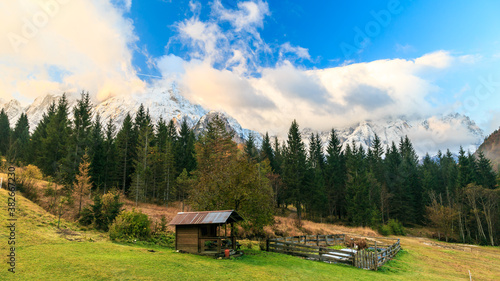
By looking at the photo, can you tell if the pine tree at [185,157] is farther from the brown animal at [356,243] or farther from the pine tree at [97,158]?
the brown animal at [356,243]

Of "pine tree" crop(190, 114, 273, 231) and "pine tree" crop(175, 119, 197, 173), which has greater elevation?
"pine tree" crop(175, 119, 197, 173)

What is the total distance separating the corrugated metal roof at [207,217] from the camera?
16906mm

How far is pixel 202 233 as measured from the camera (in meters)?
18.2

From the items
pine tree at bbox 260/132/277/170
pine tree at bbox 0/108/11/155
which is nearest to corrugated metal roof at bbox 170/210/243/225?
pine tree at bbox 260/132/277/170

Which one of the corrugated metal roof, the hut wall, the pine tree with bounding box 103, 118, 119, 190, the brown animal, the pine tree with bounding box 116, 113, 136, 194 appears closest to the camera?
the corrugated metal roof

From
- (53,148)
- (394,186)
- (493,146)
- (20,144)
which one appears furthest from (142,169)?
(493,146)

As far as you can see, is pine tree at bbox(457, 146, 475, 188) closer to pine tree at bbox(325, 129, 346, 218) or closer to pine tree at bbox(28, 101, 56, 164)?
pine tree at bbox(325, 129, 346, 218)

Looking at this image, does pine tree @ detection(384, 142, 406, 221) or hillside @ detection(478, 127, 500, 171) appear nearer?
pine tree @ detection(384, 142, 406, 221)

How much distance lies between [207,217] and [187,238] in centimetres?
226

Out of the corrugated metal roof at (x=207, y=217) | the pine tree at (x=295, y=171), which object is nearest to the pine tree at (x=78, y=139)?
the corrugated metal roof at (x=207, y=217)

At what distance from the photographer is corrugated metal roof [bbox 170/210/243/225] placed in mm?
16906

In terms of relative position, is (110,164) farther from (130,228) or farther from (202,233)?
(202,233)

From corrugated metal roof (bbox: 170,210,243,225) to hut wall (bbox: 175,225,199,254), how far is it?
0.50 meters

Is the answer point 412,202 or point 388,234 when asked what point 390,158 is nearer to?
point 412,202
